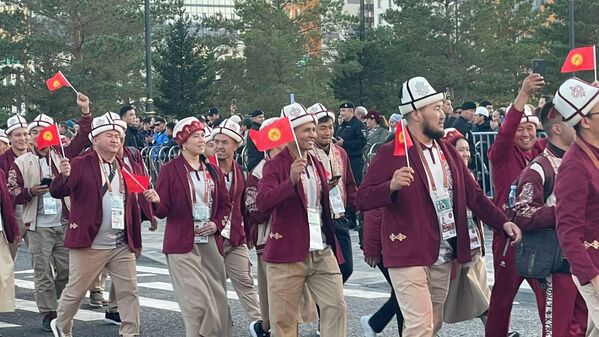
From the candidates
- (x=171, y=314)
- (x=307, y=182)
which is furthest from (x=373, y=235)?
(x=171, y=314)

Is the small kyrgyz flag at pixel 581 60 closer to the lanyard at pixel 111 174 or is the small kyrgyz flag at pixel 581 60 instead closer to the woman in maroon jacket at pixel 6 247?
the lanyard at pixel 111 174

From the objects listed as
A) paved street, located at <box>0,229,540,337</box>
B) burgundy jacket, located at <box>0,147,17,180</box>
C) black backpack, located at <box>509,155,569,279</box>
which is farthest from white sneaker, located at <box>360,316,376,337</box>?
burgundy jacket, located at <box>0,147,17,180</box>

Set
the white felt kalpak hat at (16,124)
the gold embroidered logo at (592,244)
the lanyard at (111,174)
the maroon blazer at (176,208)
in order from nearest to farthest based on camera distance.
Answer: the gold embroidered logo at (592,244) → the maroon blazer at (176,208) → the lanyard at (111,174) → the white felt kalpak hat at (16,124)

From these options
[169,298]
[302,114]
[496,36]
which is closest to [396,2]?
[496,36]

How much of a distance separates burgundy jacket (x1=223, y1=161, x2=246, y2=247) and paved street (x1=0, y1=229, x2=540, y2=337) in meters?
0.95

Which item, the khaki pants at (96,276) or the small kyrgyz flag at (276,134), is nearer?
the small kyrgyz flag at (276,134)

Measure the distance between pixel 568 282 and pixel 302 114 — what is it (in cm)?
269

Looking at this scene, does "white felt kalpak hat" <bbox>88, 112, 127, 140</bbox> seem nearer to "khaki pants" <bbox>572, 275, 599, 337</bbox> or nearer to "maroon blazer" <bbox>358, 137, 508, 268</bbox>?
"maroon blazer" <bbox>358, 137, 508, 268</bbox>

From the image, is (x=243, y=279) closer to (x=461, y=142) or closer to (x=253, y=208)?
(x=253, y=208)

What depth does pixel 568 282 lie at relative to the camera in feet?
22.8

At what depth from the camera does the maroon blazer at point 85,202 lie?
32.5 ft

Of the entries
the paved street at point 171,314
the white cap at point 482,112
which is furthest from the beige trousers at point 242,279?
the white cap at point 482,112

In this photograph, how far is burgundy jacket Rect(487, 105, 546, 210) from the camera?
27.2 feet

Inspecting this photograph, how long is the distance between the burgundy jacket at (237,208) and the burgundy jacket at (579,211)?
170 inches
